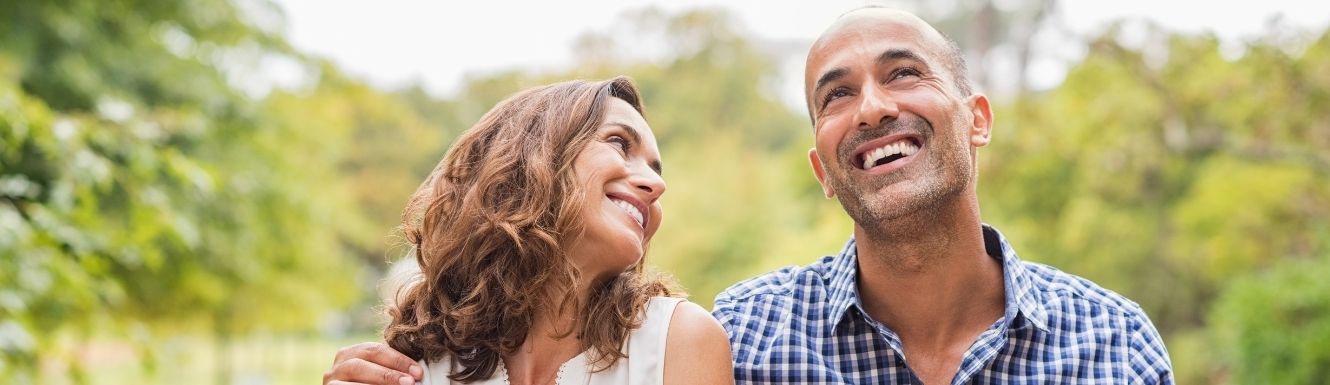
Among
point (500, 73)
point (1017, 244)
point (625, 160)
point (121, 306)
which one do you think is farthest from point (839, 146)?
point (500, 73)

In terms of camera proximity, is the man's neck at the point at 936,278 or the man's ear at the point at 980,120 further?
the man's ear at the point at 980,120

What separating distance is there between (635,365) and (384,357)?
0.56 m

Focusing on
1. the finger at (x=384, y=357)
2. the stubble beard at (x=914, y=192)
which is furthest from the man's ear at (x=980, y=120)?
the finger at (x=384, y=357)

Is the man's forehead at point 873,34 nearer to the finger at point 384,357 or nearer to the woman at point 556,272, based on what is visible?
the woman at point 556,272

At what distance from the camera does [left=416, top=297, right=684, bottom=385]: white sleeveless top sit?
2473mm

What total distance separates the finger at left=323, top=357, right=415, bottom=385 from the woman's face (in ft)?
1.46

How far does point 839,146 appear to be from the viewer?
9.75ft

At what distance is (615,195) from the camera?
8.46 feet

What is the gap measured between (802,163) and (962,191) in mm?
17005

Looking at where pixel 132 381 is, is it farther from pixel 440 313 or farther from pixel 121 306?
pixel 440 313

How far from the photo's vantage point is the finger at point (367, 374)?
2.54 metres

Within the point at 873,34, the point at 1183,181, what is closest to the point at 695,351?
the point at 873,34

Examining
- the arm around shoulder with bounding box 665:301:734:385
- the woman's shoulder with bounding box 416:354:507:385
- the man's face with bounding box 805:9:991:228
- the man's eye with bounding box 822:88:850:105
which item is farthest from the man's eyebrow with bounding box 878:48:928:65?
the woman's shoulder with bounding box 416:354:507:385

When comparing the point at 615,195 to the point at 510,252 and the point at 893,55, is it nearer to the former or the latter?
the point at 510,252
